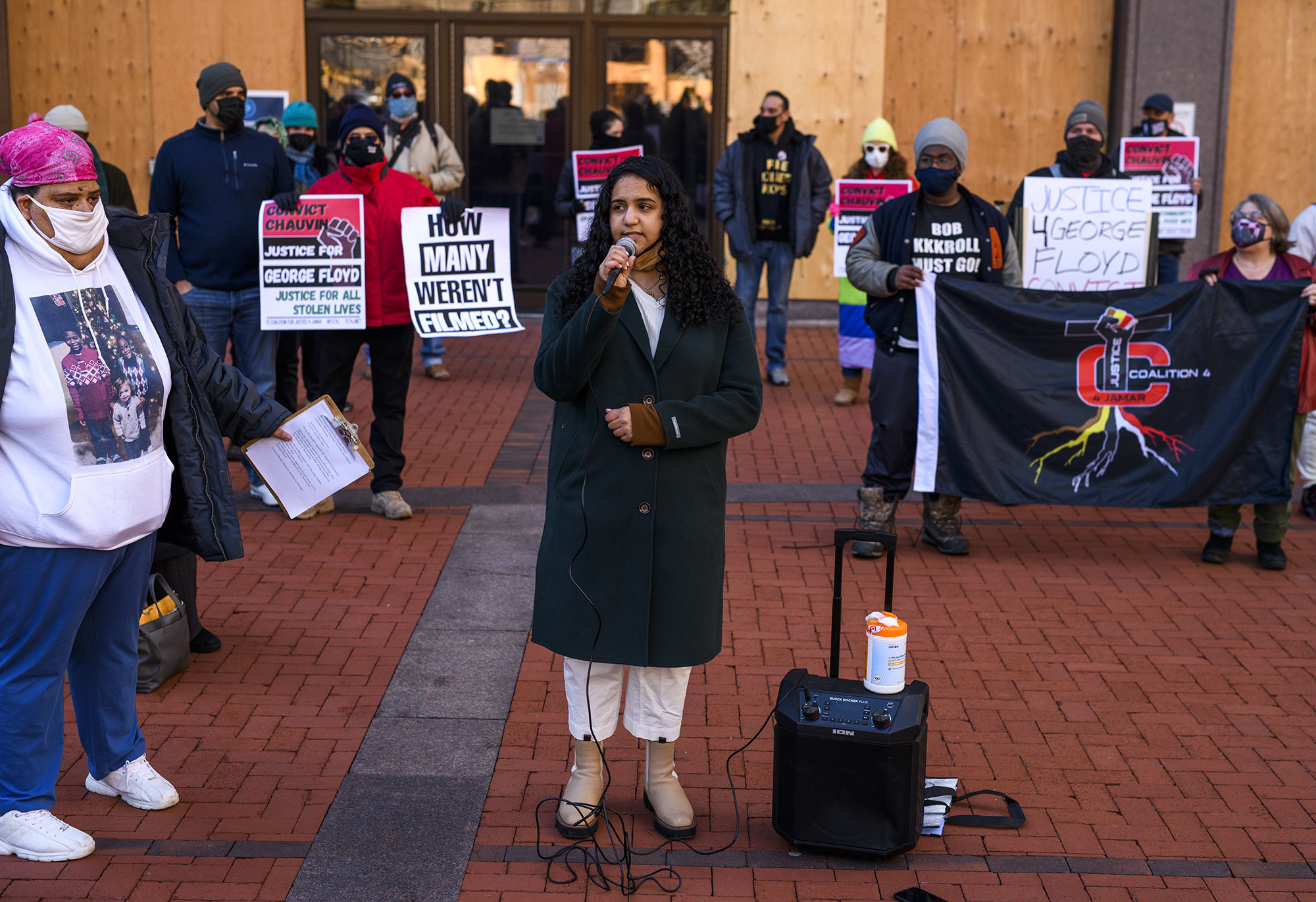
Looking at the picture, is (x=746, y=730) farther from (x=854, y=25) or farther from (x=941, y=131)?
(x=854, y=25)

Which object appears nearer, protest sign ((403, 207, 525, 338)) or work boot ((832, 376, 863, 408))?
protest sign ((403, 207, 525, 338))

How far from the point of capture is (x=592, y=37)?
565 inches

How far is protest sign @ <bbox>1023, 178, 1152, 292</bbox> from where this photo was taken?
28.1ft

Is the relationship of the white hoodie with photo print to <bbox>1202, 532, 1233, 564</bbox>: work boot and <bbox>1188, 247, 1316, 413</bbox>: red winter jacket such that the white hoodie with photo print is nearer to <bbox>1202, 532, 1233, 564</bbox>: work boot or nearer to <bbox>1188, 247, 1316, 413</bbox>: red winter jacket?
<bbox>1202, 532, 1233, 564</bbox>: work boot

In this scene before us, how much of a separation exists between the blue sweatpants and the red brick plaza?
0.26m

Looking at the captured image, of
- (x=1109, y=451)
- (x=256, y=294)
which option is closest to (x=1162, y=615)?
(x=1109, y=451)

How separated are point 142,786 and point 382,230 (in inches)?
164

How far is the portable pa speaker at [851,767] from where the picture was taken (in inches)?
162

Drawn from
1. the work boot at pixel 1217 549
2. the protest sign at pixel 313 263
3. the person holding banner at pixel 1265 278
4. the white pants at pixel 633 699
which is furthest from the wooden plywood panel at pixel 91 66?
the white pants at pixel 633 699

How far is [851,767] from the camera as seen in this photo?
4.16m

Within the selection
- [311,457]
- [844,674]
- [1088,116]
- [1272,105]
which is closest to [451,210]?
[311,457]

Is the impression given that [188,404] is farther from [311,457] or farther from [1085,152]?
[1085,152]

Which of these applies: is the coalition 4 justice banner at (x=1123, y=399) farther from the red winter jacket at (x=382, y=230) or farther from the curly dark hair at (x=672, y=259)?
the curly dark hair at (x=672, y=259)

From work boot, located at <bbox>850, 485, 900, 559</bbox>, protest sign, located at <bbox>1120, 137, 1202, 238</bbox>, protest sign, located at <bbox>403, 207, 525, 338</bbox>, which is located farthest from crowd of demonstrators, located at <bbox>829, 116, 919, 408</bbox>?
protest sign, located at <bbox>403, 207, 525, 338</bbox>
